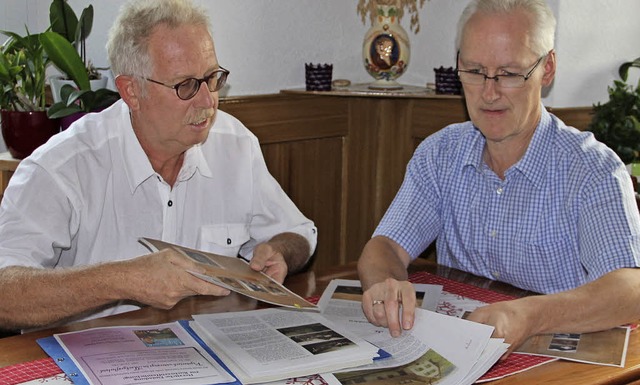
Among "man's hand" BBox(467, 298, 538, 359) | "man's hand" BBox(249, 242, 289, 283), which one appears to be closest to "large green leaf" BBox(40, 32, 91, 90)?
"man's hand" BBox(249, 242, 289, 283)

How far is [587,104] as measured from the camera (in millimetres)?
3004

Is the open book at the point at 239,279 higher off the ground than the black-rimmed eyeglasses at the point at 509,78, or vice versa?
the black-rimmed eyeglasses at the point at 509,78

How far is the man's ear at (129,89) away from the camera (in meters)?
2.06

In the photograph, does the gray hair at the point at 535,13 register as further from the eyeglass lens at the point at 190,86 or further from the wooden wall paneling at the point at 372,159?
the wooden wall paneling at the point at 372,159

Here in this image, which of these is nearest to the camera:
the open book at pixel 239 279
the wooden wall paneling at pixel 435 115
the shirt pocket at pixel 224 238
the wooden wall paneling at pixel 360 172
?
the open book at pixel 239 279

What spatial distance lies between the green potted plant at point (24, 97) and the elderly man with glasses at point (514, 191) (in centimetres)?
121

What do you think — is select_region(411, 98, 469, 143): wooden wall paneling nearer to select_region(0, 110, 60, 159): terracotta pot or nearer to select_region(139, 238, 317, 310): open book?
select_region(0, 110, 60, 159): terracotta pot

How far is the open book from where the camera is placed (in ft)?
4.91

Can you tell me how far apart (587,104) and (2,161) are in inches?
77.0

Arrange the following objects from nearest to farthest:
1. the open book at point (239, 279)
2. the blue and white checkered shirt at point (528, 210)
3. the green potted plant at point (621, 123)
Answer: the open book at point (239, 279), the blue and white checkered shirt at point (528, 210), the green potted plant at point (621, 123)

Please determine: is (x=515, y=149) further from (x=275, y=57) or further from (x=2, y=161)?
(x=2, y=161)

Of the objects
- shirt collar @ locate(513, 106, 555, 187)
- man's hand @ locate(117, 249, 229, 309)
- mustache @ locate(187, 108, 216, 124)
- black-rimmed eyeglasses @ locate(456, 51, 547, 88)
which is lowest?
man's hand @ locate(117, 249, 229, 309)

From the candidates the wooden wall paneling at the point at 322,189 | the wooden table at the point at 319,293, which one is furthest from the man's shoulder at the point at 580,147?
the wooden wall paneling at the point at 322,189

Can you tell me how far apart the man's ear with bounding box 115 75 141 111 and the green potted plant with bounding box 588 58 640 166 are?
5.11 feet
